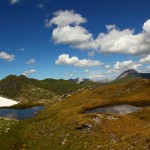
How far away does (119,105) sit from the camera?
312 ft

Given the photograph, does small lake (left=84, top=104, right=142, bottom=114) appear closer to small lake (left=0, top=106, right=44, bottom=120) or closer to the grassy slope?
the grassy slope

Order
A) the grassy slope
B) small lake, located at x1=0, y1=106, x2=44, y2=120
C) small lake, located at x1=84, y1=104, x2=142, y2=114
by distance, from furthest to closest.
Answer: small lake, located at x1=0, y1=106, x2=44, y2=120 < small lake, located at x1=84, y1=104, x2=142, y2=114 < the grassy slope

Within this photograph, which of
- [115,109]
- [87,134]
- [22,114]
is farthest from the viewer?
[22,114]

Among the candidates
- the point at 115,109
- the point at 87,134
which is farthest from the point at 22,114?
the point at 87,134

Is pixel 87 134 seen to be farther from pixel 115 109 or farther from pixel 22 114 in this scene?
pixel 22 114

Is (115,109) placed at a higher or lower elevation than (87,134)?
higher

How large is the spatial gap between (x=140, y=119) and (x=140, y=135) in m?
24.6

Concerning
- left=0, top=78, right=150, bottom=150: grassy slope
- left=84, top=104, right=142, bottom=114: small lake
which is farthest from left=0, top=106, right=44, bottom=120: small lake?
left=0, top=78, right=150, bottom=150: grassy slope

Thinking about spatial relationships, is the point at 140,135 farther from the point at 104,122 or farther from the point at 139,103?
the point at 139,103

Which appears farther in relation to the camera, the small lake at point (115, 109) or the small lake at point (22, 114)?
the small lake at point (22, 114)

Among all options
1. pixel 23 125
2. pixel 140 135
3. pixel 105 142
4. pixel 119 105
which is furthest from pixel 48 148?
pixel 119 105

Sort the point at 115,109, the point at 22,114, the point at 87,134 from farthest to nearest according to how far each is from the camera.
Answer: the point at 22,114 < the point at 115,109 < the point at 87,134

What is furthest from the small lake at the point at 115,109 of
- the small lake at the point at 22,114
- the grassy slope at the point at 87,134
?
the small lake at the point at 22,114

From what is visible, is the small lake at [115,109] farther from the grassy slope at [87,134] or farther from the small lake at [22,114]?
the small lake at [22,114]
